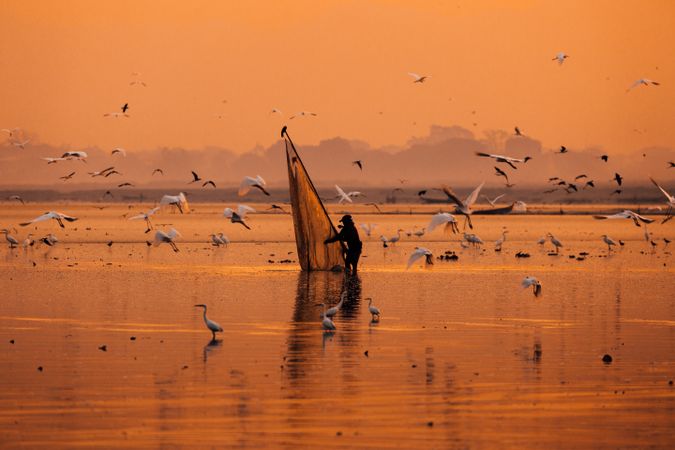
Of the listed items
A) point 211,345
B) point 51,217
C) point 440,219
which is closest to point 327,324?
point 211,345

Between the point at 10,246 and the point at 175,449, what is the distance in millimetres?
37517

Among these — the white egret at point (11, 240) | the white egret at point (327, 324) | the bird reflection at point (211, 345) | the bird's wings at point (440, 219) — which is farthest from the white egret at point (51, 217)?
the bird reflection at point (211, 345)

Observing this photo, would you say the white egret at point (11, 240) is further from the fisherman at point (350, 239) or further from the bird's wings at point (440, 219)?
the bird's wings at point (440, 219)

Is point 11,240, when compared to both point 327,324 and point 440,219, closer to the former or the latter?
point 440,219

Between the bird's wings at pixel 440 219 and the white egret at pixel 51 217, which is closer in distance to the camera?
the bird's wings at pixel 440 219

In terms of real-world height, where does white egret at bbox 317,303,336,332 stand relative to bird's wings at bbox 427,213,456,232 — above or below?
below

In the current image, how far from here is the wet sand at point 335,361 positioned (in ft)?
44.9

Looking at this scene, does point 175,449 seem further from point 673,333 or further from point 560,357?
point 673,333

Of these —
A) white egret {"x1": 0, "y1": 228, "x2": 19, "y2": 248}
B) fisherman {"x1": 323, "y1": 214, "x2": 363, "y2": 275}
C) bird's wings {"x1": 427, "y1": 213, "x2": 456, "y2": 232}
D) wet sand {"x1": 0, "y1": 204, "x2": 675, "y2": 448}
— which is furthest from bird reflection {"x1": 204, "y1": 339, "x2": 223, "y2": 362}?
white egret {"x1": 0, "y1": 228, "x2": 19, "y2": 248}

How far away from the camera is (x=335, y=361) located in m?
18.1

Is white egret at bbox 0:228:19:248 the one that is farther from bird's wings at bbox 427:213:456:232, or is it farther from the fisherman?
bird's wings at bbox 427:213:456:232

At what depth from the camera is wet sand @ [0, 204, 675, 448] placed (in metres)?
13.7

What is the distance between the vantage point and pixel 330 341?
66.6ft

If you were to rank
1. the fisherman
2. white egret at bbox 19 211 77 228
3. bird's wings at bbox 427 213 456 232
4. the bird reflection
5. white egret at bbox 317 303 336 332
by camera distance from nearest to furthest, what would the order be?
the bird reflection, white egret at bbox 317 303 336 332, bird's wings at bbox 427 213 456 232, white egret at bbox 19 211 77 228, the fisherman
